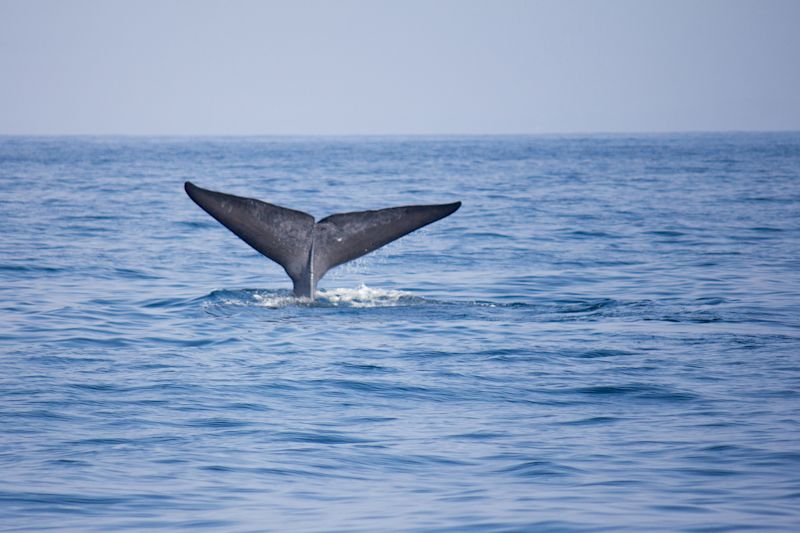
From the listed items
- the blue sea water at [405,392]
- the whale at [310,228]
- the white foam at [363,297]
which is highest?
the whale at [310,228]

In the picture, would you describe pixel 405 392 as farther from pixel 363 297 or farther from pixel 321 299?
pixel 363 297

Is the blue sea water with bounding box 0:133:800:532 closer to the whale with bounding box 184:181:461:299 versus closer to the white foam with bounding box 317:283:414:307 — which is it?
the white foam with bounding box 317:283:414:307

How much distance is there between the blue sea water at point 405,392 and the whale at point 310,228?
813 mm

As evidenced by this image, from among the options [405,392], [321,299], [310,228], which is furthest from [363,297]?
[405,392]

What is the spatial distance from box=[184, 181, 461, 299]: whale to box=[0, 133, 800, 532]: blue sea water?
813 mm

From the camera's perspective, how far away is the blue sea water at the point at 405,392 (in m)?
6.40

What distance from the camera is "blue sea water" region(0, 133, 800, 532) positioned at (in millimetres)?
6398

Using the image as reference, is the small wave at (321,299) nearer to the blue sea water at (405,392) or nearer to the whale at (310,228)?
the blue sea water at (405,392)

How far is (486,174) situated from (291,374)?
48411mm

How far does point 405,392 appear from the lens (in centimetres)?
914

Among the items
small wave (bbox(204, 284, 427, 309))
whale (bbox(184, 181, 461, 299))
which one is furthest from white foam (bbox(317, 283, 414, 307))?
whale (bbox(184, 181, 461, 299))

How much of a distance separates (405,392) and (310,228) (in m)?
2.97

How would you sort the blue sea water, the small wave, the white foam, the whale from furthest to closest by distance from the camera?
the white foam, the small wave, the whale, the blue sea water

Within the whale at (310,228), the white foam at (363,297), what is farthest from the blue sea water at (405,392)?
the whale at (310,228)
